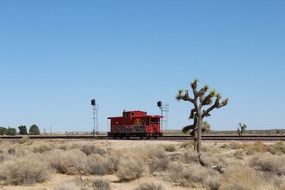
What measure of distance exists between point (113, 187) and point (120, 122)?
3812 centimetres

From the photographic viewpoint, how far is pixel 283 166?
69.0ft

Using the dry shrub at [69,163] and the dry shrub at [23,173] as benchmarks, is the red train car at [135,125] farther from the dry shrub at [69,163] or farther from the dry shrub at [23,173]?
the dry shrub at [23,173]

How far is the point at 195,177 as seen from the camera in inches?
691

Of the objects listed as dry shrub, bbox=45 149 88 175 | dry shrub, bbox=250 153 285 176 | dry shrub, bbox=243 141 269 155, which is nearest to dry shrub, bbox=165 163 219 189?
dry shrub, bbox=250 153 285 176

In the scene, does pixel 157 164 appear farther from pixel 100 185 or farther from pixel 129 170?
pixel 100 185

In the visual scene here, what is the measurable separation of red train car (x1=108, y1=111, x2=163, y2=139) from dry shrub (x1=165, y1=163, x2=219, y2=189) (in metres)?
33.8

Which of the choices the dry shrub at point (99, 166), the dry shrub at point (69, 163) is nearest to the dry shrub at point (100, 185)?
the dry shrub at point (99, 166)

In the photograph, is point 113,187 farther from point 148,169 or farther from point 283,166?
point 283,166

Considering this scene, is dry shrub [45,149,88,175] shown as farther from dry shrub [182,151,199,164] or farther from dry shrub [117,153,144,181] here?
dry shrub [182,151,199,164]

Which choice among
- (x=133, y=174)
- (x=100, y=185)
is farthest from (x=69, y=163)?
(x=100, y=185)

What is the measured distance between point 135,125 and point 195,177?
1431 inches

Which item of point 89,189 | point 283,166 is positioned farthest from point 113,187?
point 283,166

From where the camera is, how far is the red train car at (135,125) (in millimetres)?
53156

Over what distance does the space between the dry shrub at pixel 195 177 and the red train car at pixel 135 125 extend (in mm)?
33787
